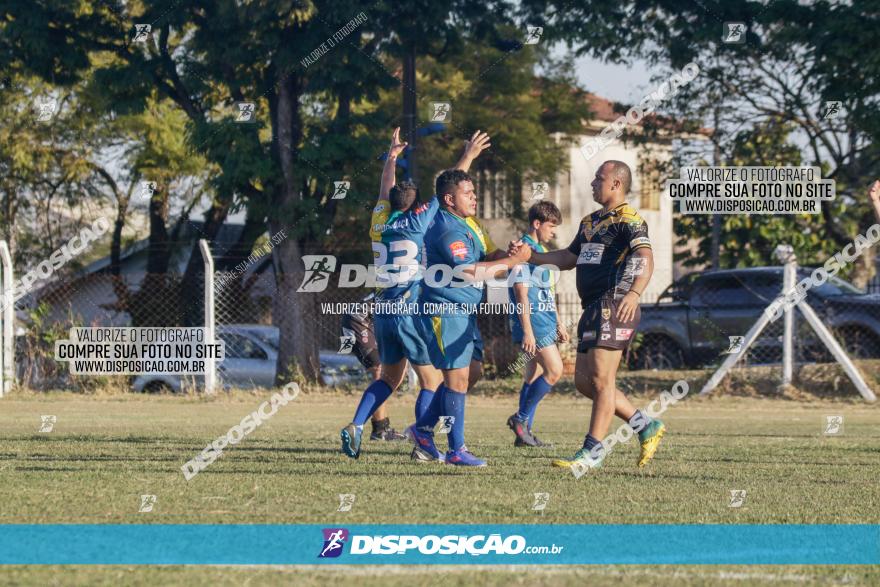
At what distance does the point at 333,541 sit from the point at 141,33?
1854 cm

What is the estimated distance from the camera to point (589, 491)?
23.2ft

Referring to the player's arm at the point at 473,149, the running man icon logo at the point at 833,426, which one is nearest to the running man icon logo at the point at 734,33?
the running man icon logo at the point at 833,426

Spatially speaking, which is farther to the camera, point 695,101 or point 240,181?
point 695,101

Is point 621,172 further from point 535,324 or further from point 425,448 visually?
point 535,324

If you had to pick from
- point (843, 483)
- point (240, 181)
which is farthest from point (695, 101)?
point (843, 483)

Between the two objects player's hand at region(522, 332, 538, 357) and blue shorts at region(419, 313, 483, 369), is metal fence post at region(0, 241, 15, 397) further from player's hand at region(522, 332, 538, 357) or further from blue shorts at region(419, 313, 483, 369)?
blue shorts at region(419, 313, 483, 369)

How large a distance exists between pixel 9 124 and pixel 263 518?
90.4 ft

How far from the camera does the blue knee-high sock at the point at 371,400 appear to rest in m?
8.66

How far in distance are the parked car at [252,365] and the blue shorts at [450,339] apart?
35.9ft

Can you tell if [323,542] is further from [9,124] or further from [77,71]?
[9,124]

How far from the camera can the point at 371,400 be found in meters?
8.82

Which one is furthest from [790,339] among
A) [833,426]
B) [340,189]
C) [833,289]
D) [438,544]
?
[438,544]

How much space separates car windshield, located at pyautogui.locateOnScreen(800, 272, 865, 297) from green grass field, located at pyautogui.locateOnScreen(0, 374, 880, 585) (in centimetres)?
671

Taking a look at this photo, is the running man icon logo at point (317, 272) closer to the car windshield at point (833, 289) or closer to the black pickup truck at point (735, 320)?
the black pickup truck at point (735, 320)
